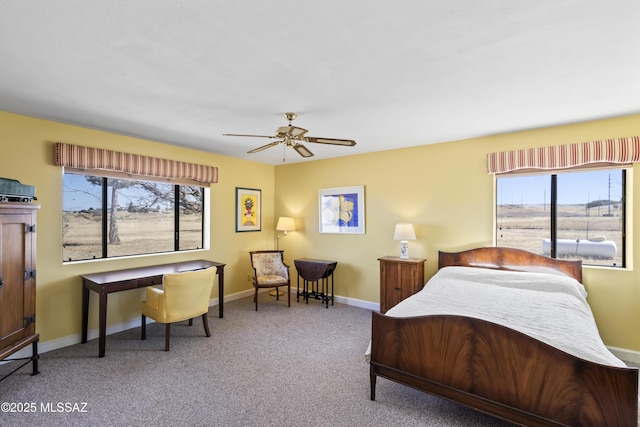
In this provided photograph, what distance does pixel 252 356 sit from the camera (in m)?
2.96

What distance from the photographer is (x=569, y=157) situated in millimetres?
3123

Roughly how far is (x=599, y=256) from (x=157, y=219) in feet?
17.7

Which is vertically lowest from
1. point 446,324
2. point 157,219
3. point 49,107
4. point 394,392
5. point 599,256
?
point 394,392

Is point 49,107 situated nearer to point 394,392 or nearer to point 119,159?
point 119,159

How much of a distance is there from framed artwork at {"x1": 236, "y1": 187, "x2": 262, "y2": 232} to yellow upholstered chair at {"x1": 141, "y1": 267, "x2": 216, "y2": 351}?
1.87 meters

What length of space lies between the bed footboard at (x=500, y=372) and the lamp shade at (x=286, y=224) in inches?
120

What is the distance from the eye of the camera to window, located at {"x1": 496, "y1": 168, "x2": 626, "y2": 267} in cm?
308

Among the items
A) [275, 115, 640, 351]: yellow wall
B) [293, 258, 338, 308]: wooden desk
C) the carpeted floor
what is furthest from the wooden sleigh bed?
[293, 258, 338, 308]: wooden desk

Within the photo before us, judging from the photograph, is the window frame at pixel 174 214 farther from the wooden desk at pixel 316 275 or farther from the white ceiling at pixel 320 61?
the wooden desk at pixel 316 275

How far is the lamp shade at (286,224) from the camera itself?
16.8ft

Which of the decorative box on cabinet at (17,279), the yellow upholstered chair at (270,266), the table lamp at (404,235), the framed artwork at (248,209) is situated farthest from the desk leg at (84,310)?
the table lamp at (404,235)

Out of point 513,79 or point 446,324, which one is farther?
point 513,79

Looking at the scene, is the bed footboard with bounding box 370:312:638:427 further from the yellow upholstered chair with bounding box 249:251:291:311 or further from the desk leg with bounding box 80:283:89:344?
the desk leg with bounding box 80:283:89:344

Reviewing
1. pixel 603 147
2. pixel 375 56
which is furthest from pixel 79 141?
pixel 603 147
